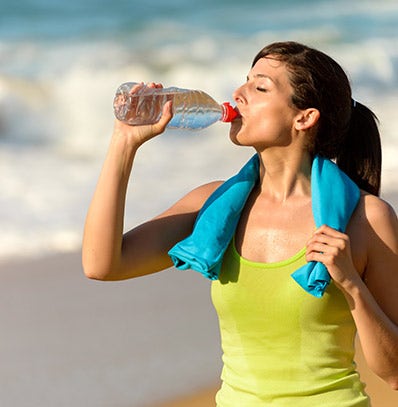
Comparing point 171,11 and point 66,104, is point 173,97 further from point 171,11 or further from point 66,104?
point 171,11

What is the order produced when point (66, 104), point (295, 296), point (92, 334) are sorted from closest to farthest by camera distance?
point (295, 296) → point (92, 334) → point (66, 104)

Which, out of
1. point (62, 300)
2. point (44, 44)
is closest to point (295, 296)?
point (62, 300)

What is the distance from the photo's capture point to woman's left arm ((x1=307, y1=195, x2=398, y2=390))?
326cm

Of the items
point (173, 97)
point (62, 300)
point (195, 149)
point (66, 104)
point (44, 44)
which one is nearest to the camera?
point (173, 97)

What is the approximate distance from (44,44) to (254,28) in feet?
11.2

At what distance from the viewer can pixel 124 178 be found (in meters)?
3.55

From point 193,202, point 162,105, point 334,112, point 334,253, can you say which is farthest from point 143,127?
point 334,253

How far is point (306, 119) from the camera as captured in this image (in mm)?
3623

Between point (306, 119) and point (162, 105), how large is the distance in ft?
1.47

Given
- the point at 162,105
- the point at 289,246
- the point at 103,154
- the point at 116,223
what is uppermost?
the point at 103,154

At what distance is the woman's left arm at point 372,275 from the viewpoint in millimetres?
3262

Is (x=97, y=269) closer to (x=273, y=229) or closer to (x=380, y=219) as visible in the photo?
(x=273, y=229)

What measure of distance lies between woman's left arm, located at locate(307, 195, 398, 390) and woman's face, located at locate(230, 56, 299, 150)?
1.06 ft

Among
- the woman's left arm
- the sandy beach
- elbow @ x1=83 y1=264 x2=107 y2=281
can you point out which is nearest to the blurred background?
the sandy beach
